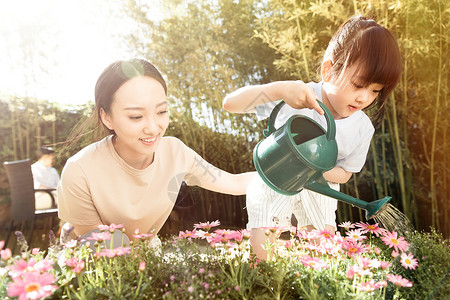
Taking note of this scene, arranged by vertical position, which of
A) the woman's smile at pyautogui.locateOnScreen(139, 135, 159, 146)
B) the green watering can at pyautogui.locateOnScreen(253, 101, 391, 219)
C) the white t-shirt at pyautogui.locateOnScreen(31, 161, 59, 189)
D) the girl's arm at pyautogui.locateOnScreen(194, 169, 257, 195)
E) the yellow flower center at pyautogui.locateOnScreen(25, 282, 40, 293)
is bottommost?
the white t-shirt at pyautogui.locateOnScreen(31, 161, 59, 189)

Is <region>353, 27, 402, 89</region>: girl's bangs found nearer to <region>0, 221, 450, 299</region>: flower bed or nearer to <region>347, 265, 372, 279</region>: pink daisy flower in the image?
<region>0, 221, 450, 299</region>: flower bed

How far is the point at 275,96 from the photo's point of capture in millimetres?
1433

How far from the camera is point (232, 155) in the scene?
4.11 meters

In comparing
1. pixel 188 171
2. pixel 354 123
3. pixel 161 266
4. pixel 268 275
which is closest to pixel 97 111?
pixel 188 171

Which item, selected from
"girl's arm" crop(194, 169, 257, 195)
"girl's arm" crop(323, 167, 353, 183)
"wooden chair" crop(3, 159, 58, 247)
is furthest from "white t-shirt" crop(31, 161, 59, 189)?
"girl's arm" crop(323, 167, 353, 183)

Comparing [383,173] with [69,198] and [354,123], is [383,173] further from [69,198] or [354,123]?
[69,198]

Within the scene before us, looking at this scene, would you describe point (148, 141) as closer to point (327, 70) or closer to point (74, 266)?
point (74, 266)

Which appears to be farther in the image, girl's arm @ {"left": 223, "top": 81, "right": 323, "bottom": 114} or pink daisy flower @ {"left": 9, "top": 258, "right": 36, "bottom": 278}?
girl's arm @ {"left": 223, "top": 81, "right": 323, "bottom": 114}

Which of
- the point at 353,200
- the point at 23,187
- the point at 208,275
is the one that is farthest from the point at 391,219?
the point at 23,187

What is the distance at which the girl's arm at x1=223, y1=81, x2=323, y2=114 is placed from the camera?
131 cm

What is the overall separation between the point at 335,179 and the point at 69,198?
3.74ft

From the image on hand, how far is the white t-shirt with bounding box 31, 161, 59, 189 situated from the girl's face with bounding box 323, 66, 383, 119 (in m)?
3.39

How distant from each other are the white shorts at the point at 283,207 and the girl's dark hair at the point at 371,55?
1.77 feet

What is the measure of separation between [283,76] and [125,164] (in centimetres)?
266
